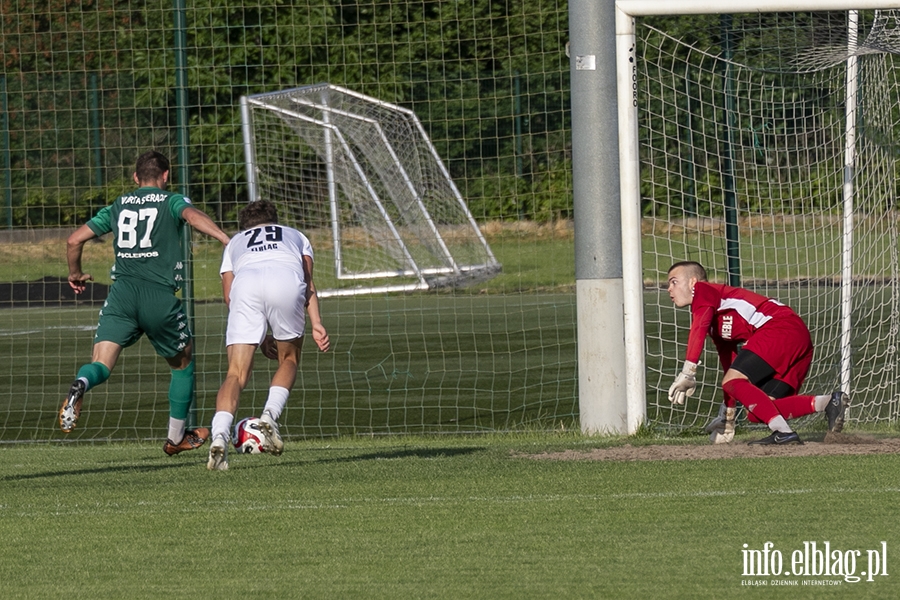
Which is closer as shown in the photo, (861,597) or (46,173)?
(861,597)

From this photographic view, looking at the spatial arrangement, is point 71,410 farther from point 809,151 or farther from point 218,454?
point 809,151

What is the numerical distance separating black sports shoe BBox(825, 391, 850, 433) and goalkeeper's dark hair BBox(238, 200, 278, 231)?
11.3 feet

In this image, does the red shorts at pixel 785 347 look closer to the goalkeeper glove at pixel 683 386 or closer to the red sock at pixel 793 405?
the red sock at pixel 793 405

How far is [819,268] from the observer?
10977mm

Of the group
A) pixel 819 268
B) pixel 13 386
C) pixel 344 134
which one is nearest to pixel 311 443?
pixel 819 268

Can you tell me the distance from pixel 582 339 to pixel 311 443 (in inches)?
79.1

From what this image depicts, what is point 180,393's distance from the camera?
870 cm

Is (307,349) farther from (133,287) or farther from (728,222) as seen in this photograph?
(133,287)

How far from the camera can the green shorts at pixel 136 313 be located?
834cm

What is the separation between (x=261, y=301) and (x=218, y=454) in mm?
855

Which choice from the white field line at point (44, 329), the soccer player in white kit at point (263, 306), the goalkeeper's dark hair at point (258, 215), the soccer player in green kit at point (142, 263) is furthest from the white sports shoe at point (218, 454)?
the white field line at point (44, 329)

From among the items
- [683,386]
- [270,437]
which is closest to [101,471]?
[270,437]

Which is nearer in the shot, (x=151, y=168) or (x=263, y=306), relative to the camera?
(x=263, y=306)

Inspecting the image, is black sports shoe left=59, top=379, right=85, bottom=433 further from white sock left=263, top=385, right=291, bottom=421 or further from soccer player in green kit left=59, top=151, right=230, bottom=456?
white sock left=263, top=385, right=291, bottom=421
